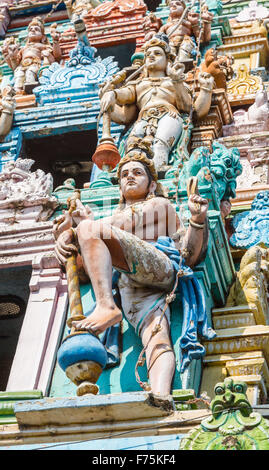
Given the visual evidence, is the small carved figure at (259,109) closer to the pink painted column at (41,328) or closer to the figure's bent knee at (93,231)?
the pink painted column at (41,328)

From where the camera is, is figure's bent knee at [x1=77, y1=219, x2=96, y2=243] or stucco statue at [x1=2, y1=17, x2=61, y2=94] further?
stucco statue at [x1=2, y1=17, x2=61, y2=94]

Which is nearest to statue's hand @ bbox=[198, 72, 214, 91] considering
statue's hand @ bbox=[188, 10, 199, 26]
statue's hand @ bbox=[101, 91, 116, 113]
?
statue's hand @ bbox=[101, 91, 116, 113]

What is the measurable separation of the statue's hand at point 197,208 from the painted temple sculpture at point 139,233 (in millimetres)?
15

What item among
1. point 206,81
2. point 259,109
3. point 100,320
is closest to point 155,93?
point 206,81

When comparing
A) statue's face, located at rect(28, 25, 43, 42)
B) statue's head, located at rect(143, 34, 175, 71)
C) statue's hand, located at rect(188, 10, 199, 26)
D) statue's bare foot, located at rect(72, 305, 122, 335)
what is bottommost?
statue's bare foot, located at rect(72, 305, 122, 335)

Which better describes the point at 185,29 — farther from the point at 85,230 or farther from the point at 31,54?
the point at 85,230

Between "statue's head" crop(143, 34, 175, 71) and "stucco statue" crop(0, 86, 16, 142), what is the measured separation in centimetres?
219

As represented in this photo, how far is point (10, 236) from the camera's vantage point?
36.3 ft

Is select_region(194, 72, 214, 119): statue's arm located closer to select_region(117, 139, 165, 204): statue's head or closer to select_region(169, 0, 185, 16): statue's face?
select_region(169, 0, 185, 16): statue's face

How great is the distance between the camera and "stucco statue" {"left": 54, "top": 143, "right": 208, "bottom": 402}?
878 cm

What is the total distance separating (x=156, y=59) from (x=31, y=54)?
3830 mm

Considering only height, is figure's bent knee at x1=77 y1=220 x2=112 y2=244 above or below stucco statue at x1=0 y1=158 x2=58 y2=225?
below

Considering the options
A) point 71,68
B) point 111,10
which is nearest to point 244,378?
point 71,68
